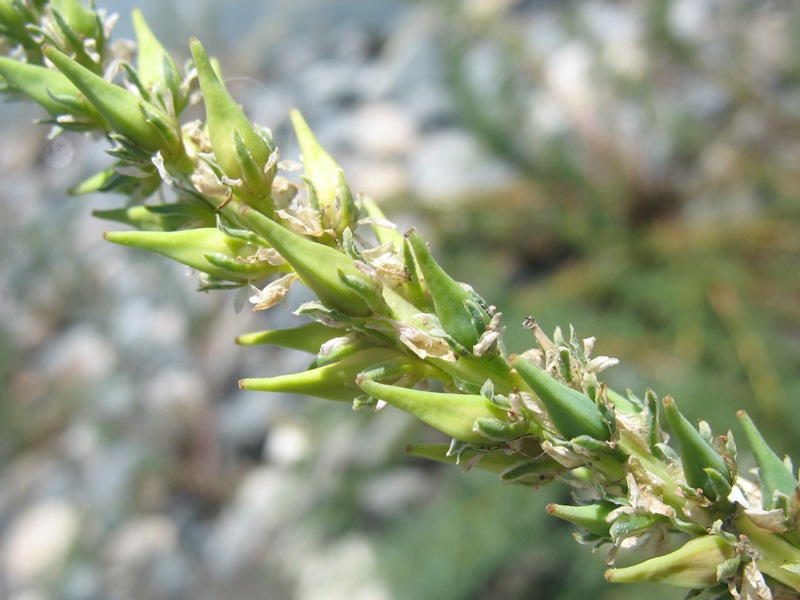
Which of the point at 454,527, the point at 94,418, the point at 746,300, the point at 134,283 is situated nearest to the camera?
the point at 454,527

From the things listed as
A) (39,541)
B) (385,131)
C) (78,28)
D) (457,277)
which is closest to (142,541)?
(39,541)

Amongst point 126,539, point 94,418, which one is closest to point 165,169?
point 126,539

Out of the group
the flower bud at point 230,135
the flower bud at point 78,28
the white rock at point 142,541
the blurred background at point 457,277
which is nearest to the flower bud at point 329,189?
the flower bud at point 230,135

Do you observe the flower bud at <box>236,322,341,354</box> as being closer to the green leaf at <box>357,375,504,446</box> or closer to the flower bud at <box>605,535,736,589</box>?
the green leaf at <box>357,375,504,446</box>

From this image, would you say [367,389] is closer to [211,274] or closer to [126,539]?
[211,274]

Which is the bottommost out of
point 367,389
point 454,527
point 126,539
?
point 126,539

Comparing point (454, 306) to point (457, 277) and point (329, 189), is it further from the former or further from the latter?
point (457, 277)

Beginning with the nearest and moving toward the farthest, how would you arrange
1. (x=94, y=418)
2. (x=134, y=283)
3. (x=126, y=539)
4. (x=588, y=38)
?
1. (x=588, y=38)
2. (x=126, y=539)
3. (x=94, y=418)
4. (x=134, y=283)
